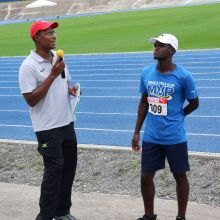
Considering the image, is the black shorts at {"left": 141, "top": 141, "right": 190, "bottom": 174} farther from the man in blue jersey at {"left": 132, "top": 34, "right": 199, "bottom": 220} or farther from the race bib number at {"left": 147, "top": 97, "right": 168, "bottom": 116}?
the race bib number at {"left": 147, "top": 97, "right": 168, "bottom": 116}

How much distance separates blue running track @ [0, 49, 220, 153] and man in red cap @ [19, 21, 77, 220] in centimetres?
325

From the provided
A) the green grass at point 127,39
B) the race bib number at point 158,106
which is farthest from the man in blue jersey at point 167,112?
the green grass at point 127,39

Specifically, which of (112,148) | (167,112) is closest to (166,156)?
(167,112)

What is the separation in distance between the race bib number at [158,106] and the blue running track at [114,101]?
3.00 meters

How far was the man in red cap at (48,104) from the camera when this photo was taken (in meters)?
4.95

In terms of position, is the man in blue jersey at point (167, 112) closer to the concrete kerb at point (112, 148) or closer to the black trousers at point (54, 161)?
the black trousers at point (54, 161)

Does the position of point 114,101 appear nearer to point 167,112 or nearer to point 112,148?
point 112,148

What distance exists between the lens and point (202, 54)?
1759cm

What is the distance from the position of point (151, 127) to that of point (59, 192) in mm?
1028

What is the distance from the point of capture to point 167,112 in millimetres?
4984

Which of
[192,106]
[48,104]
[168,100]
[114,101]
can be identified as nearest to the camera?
[168,100]

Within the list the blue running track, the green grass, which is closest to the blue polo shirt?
the blue running track

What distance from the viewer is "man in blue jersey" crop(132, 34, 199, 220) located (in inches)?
195

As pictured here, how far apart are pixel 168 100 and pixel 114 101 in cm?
704
